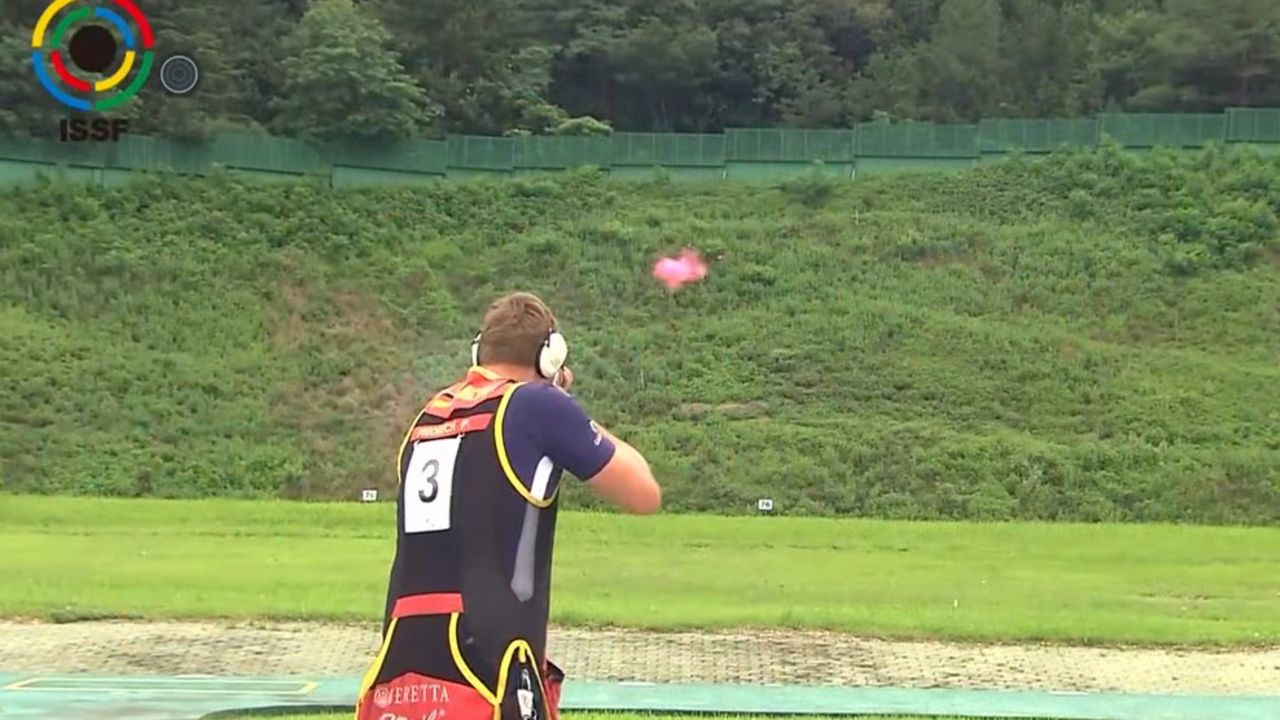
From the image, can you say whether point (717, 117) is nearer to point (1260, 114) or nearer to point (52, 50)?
point (1260, 114)

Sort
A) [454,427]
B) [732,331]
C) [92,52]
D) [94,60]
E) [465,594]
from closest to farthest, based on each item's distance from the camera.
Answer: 1. [465,594]
2. [454,427]
3. [92,52]
4. [94,60]
5. [732,331]

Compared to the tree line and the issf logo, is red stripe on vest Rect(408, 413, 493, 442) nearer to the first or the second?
the issf logo

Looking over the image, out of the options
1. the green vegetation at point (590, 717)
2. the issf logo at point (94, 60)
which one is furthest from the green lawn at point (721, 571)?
the issf logo at point (94, 60)

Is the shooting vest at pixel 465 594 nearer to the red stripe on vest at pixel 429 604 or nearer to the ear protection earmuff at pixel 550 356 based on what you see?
the red stripe on vest at pixel 429 604

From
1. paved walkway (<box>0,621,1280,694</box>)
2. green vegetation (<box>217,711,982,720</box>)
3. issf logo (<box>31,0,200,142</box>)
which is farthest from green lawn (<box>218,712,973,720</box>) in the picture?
issf logo (<box>31,0,200,142</box>)

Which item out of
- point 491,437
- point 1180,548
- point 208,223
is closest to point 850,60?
point 208,223

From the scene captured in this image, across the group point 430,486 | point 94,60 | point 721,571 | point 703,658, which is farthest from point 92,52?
point 430,486

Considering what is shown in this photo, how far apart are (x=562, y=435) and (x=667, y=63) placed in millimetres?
60225

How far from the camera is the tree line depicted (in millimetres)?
46500

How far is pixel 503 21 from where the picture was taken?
6109 cm

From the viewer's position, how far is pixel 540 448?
4293mm

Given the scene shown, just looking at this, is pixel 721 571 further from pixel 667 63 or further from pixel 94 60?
pixel 667 63

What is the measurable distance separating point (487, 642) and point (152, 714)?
5.71 metres

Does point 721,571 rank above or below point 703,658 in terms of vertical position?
below
